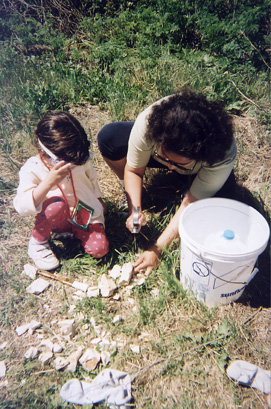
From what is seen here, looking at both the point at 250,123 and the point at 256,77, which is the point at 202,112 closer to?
the point at 250,123

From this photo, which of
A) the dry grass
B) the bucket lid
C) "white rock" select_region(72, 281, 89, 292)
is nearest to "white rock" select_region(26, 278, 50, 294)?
the dry grass

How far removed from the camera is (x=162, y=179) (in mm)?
2877

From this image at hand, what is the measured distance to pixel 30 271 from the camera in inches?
89.3

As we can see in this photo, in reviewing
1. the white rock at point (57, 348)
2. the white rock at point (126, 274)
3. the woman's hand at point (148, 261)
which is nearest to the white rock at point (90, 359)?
the white rock at point (57, 348)

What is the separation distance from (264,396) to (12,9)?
5304 mm

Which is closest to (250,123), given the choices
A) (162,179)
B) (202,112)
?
(162,179)

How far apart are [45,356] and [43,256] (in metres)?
0.66

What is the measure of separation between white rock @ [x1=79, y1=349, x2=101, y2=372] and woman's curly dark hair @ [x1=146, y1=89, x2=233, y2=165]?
4.00 ft

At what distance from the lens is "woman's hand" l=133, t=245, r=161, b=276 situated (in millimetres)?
2184

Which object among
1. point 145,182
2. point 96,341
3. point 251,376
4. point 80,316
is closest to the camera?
point 251,376

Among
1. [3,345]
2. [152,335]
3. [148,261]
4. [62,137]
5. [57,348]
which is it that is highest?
[62,137]

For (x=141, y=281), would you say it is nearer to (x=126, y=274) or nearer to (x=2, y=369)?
(x=126, y=274)

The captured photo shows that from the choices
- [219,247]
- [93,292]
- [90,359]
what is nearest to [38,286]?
[93,292]

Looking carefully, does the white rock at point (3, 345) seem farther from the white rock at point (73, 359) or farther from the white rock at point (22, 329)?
the white rock at point (73, 359)
